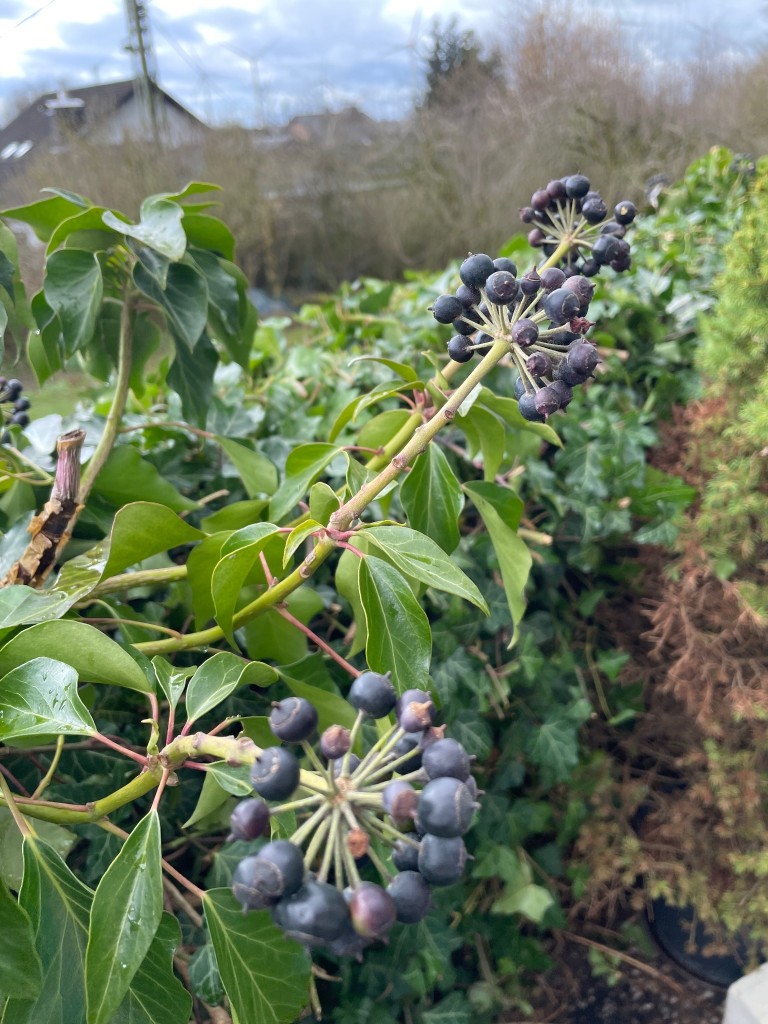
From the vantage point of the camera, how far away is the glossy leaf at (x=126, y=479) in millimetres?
807

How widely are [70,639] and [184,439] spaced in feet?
2.18

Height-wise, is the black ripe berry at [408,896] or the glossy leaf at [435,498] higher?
the glossy leaf at [435,498]

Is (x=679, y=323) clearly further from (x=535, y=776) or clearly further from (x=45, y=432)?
(x=45, y=432)

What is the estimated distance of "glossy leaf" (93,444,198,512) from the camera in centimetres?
81

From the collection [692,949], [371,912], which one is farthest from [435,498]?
[692,949]

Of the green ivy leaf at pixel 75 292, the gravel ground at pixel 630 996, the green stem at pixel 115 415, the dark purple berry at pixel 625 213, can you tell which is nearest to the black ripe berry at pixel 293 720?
the green stem at pixel 115 415

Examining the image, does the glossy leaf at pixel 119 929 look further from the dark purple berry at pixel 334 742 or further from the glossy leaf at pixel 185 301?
the glossy leaf at pixel 185 301

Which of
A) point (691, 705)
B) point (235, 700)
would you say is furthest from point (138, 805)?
point (691, 705)

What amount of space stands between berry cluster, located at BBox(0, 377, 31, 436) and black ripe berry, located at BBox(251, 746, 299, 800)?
0.69m

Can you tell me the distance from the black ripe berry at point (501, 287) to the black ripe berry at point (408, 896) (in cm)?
39

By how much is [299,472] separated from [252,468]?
16 cm

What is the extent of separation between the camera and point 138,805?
35.8 inches

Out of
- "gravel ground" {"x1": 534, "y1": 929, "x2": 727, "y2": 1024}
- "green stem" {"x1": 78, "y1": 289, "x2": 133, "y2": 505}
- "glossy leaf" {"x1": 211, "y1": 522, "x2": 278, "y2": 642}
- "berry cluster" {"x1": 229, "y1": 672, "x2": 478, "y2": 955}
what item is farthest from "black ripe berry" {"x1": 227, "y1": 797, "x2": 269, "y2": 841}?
"gravel ground" {"x1": 534, "y1": 929, "x2": 727, "y2": 1024}

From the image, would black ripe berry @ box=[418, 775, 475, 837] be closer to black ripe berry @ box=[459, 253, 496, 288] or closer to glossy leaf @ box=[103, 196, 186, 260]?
black ripe berry @ box=[459, 253, 496, 288]
